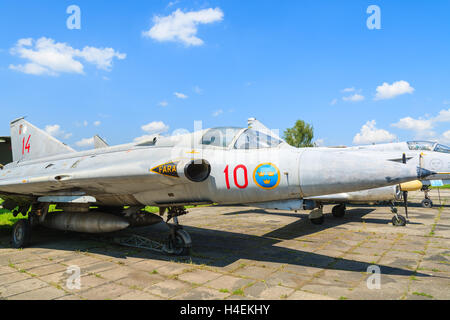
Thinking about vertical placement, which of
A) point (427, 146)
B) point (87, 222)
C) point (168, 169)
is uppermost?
point (427, 146)

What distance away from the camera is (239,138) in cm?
569

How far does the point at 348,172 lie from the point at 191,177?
9.09 ft

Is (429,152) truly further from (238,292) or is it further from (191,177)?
(238,292)

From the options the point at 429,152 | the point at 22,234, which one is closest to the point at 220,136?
the point at 22,234

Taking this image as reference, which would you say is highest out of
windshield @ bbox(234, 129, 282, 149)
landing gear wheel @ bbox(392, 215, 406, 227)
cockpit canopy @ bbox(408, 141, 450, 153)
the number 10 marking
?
cockpit canopy @ bbox(408, 141, 450, 153)

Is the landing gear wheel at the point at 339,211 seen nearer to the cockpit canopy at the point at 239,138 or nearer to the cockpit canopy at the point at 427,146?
the cockpit canopy at the point at 427,146

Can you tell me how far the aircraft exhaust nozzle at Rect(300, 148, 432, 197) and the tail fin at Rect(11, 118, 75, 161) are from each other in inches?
330

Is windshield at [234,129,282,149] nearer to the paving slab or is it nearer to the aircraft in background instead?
the paving slab

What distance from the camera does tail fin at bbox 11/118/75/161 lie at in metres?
10.1

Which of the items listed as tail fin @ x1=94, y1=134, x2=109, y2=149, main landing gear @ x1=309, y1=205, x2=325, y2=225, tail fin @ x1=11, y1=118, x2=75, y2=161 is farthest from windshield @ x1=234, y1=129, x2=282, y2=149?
tail fin @ x1=11, y1=118, x2=75, y2=161

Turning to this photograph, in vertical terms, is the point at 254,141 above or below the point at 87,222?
above
